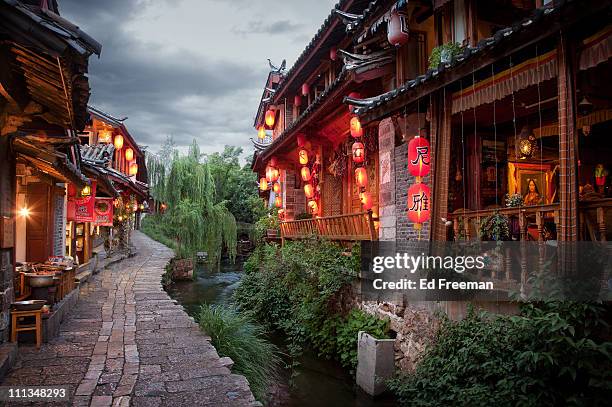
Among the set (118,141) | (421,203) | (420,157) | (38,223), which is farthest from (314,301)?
(118,141)

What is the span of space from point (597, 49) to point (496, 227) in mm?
2089

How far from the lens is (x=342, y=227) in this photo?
9250 mm

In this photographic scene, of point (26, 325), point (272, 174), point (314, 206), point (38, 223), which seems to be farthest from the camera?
point (272, 174)

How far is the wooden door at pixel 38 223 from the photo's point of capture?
9258mm

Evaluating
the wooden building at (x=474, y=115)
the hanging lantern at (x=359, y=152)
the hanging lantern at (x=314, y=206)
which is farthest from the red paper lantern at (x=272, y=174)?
the hanging lantern at (x=359, y=152)

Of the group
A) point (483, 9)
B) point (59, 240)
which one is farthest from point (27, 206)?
point (483, 9)

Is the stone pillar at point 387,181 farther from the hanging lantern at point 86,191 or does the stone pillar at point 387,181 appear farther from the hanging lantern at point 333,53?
the hanging lantern at point 86,191

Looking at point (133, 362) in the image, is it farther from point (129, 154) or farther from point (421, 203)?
point (129, 154)

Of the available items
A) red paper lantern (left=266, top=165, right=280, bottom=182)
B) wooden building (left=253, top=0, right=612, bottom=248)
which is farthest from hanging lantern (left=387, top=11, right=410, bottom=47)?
red paper lantern (left=266, top=165, right=280, bottom=182)

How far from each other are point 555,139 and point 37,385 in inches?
366

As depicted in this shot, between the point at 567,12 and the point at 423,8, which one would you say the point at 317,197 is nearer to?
the point at 423,8

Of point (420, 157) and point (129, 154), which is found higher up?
A: point (129, 154)

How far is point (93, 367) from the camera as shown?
495 centimetres

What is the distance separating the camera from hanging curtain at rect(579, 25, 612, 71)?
4.06 meters
